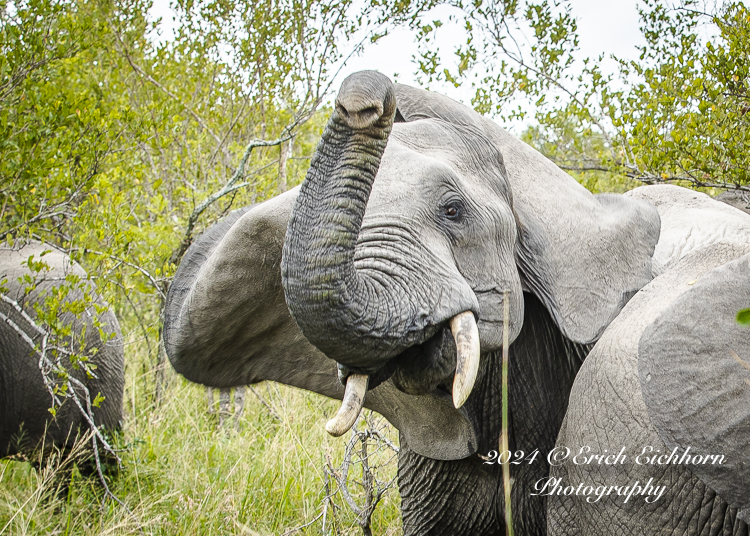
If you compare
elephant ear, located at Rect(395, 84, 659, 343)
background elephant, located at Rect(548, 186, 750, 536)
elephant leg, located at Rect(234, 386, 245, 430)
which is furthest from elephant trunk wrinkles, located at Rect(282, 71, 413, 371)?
elephant leg, located at Rect(234, 386, 245, 430)

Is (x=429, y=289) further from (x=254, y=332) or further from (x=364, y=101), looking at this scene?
(x=254, y=332)

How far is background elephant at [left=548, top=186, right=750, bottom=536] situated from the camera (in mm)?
1565

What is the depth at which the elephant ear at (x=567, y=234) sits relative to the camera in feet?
7.38

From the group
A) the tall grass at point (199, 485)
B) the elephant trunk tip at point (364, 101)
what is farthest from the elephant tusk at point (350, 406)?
the tall grass at point (199, 485)

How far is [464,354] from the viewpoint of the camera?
5.93 feet

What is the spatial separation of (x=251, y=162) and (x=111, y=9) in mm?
1513

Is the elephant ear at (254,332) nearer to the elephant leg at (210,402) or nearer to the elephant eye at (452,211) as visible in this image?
A: the elephant eye at (452,211)

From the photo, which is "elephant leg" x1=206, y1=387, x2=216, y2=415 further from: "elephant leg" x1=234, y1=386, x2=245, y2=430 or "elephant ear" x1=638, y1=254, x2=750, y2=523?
"elephant ear" x1=638, y1=254, x2=750, y2=523

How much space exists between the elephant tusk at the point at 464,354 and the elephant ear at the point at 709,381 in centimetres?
36

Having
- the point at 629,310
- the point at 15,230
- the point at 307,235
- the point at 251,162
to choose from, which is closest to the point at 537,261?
the point at 629,310

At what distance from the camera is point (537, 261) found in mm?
2260

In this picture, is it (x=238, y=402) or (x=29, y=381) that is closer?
(x=29, y=381)

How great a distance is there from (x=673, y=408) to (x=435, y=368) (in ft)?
1.73

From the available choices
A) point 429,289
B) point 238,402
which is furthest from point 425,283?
point 238,402
